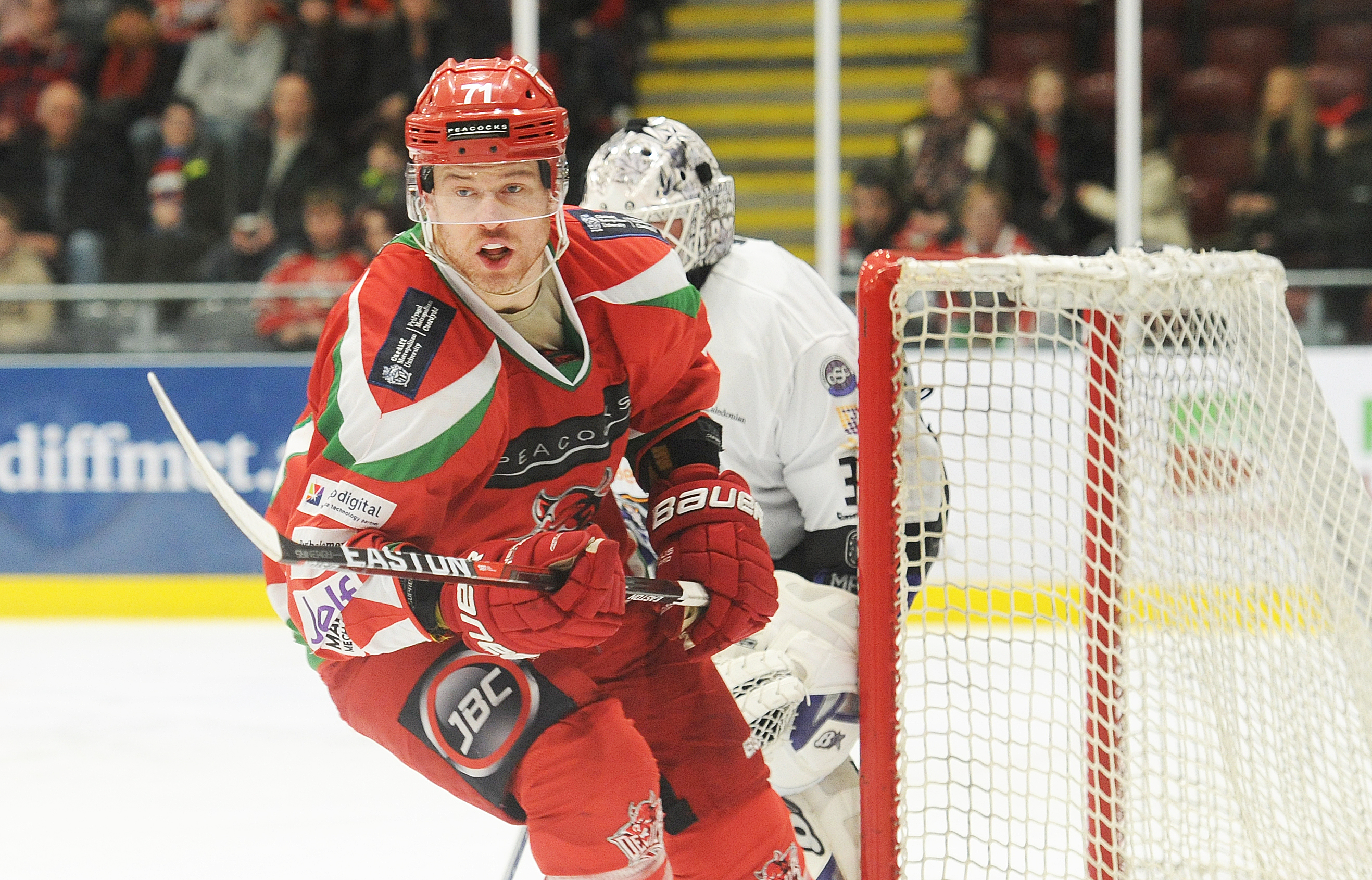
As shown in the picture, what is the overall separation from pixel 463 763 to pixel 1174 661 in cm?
89

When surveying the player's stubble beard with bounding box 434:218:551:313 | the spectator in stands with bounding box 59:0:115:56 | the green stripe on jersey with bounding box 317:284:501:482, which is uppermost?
the spectator in stands with bounding box 59:0:115:56

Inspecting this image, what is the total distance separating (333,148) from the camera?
5188 mm

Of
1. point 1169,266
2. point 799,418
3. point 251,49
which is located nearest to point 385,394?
point 799,418

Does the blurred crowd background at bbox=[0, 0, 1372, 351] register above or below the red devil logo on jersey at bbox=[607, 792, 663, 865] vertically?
above

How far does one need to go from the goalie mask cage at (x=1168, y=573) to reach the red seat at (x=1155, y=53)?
10.2ft

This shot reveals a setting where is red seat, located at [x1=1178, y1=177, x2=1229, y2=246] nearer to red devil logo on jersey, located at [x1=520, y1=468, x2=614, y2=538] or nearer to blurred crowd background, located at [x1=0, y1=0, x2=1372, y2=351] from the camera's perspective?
blurred crowd background, located at [x1=0, y1=0, x2=1372, y2=351]

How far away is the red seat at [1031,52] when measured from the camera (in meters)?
4.91

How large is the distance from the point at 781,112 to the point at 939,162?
597mm

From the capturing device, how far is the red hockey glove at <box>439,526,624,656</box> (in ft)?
4.58

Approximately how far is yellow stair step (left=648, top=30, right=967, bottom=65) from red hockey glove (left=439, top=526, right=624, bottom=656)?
3.49 metres

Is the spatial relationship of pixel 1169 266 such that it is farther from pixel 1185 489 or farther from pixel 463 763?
pixel 463 763

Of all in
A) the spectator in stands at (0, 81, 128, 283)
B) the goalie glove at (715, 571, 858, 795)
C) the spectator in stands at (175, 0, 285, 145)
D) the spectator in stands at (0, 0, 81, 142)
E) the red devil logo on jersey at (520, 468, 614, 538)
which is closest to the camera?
the red devil logo on jersey at (520, 468, 614, 538)

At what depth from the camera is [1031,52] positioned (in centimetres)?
493

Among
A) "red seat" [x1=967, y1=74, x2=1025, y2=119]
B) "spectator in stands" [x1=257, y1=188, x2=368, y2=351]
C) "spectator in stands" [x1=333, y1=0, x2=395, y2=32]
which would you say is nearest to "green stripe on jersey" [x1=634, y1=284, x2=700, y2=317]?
"spectator in stands" [x1=257, y1=188, x2=368, y2=351]
